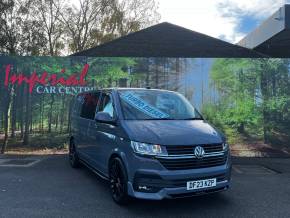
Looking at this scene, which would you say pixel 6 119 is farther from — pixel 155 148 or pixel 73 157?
pixel 155 148

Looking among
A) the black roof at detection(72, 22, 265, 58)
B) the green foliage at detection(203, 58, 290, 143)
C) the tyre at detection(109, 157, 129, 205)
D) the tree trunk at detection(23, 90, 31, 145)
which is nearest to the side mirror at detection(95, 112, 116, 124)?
the tyre at detection(109, 157, 129, 205)

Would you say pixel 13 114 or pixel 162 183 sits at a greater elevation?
pixel 13 114

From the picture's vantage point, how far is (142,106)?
6035mm

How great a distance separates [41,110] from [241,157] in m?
6.03

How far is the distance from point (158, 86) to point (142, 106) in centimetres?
464

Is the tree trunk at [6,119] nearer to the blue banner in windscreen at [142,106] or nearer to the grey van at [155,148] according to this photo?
the grey van at [155,148]

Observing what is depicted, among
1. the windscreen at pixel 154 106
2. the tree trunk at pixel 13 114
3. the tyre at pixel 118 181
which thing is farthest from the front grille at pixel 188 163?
the tree trunk at pixel 13 114

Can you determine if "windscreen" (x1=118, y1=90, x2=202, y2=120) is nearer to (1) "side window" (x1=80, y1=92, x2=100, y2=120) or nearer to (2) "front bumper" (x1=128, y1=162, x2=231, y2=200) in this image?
(1) "side window" (x1=80, y1=92, x2=100, y2=120)

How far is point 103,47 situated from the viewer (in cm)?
1552

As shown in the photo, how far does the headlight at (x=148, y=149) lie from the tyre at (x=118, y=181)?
428 millimetres

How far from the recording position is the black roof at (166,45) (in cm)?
1550

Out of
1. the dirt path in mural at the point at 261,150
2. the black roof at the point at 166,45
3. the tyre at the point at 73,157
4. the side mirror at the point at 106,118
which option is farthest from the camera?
the black roof at the point at 166,45

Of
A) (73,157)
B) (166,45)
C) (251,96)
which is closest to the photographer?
(73,157)

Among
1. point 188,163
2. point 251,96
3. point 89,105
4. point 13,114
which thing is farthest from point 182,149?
point 13,114
